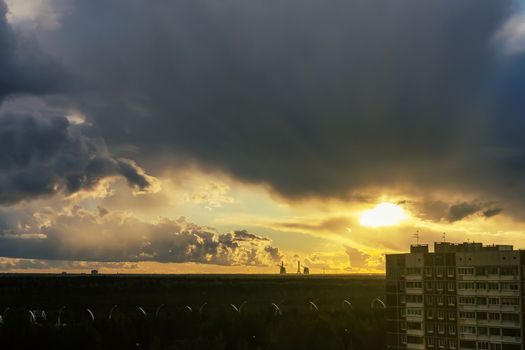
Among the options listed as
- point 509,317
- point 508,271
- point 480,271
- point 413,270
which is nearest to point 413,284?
point 413,270

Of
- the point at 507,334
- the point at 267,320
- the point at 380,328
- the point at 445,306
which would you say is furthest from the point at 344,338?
the point at 507,334

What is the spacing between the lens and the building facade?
86812 mm

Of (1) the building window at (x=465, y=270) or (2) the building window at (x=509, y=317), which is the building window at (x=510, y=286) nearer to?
(2) the building window at (x=509, y=317)

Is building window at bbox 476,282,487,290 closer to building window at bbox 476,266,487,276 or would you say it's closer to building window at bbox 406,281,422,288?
building window at bbox 476,266,487,276

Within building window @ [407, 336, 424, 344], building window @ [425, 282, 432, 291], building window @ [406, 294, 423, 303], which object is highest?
building window @ [425, 282, 432, 291]

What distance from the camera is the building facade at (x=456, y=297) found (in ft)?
285

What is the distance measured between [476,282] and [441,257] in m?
6.53

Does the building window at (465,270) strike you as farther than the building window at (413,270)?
No

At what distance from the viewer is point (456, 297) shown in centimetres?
9306

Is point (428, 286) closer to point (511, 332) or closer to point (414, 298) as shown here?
point (414, 298)

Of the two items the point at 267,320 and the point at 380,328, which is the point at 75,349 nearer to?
the point at 267,320

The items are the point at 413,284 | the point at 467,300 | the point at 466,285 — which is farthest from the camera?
the point at 413,284

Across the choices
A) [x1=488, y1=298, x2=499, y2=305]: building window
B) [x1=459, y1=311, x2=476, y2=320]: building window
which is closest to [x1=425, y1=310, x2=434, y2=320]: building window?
[x1=459, y1=311, x2=476, y2=320]: building window

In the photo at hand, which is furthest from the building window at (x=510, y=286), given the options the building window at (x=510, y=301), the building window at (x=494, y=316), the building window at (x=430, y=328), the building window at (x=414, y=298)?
the building window at (x=414, y=298)
